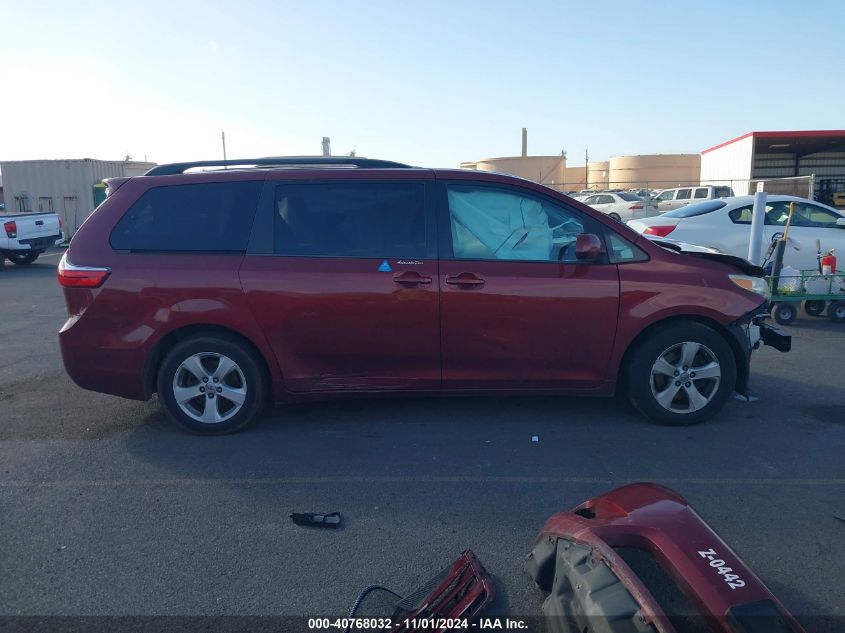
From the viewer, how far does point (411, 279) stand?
15.9 ft

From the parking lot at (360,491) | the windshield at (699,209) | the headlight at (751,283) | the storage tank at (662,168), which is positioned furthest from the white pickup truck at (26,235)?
the storage tank at (662,168)

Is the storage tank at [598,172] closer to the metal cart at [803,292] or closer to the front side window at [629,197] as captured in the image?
the front side window at [629,197]

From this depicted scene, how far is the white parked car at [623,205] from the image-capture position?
25.7 metres

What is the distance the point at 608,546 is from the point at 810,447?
9.66 feet

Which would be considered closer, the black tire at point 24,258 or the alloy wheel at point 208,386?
the alloy wheel at point 208,386

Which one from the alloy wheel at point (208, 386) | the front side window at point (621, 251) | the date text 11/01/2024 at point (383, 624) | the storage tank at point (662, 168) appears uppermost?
the storage tank at point (662, 168)

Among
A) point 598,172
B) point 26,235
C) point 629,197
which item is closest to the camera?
point 26,235

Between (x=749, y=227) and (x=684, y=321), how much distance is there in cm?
632

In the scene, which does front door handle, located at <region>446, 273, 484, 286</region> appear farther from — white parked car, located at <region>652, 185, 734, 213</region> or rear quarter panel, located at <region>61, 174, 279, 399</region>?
white parked car, located at <region>652, 185, 734, 213</region>

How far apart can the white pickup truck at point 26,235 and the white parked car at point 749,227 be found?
1518 centimetres

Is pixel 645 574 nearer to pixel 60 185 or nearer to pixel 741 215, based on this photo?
pixel 741 215

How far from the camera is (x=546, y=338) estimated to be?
16.2ft

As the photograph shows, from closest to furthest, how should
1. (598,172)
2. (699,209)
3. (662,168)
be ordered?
(699,209) < (662,168) < (598,172)

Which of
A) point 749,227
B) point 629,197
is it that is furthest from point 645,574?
point 629,197
